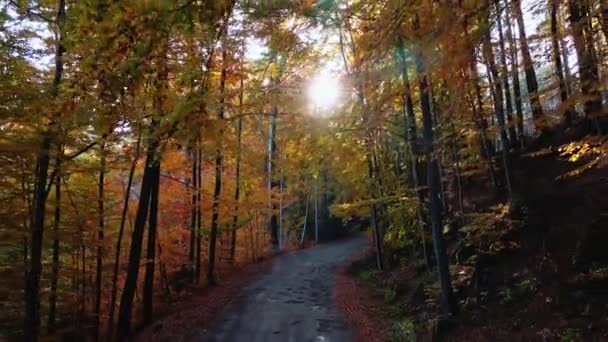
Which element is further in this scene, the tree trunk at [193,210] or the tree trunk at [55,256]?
the tree trunk at [193,210]

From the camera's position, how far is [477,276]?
10.4 meters

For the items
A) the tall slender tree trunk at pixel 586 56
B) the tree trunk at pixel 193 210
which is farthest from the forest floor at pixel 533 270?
the tree trunk at pixel 193 210

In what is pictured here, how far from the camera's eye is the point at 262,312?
12.7 m

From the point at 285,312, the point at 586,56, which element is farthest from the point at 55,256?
the point at 586,56

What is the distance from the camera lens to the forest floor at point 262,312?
10.8m

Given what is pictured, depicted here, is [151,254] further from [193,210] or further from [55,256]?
[193,210]

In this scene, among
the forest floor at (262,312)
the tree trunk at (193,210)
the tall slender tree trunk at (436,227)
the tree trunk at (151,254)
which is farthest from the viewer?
the tree trunk at (193,210)

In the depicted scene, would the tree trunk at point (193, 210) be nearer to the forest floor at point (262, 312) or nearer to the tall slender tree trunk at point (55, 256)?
the forest floor at point (262, 312)

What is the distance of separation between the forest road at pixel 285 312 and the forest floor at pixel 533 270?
1.65m

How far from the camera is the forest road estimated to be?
10.6 meters

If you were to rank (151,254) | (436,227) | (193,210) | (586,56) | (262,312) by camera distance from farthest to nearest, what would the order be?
1. (193,210)
2. (151,254)
3. (262,312)
4. (436,227)
5. (586,56)

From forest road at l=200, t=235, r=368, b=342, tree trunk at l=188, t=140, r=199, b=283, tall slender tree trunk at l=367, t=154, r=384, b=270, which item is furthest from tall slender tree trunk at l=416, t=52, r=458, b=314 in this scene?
tree trunk at l=188, t=140, r=199, b=283

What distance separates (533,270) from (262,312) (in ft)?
23.1

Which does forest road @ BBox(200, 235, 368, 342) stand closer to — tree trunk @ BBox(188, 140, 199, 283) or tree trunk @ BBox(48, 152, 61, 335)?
tree trunk @ BBox(188, 140, 199, 283)
